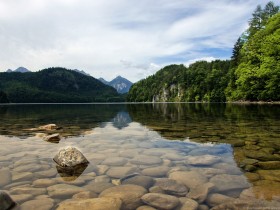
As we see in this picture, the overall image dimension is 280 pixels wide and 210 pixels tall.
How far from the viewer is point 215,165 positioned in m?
7.61

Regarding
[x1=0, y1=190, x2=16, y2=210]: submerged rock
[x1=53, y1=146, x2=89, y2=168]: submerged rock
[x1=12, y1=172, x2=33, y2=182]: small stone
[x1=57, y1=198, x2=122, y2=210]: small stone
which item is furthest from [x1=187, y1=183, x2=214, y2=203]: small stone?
[x1=12, y1=172, x2=33, y2=182]: small stone

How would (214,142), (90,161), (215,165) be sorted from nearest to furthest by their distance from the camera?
(215,165) < (90,161) < (214,142)

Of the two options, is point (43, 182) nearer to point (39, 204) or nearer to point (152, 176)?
point (39, 204)

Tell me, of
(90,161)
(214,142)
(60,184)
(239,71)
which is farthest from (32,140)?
(239,71)

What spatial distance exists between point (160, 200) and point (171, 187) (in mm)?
793

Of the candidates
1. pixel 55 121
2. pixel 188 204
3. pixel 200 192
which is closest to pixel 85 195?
pixel 188 204

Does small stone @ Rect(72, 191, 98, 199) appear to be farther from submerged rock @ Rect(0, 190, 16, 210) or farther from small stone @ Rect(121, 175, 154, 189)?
submerged rock @ Rect(0, 190, 16, 210)

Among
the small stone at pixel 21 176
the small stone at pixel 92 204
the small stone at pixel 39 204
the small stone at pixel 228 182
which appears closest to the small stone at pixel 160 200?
the small stone at pixel 92 204

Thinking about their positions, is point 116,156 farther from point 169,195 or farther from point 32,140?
point 32,140

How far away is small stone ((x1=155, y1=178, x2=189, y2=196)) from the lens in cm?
560

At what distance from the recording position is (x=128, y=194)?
552 centimetres

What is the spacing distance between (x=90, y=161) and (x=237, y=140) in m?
6.54

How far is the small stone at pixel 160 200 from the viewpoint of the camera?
494cm

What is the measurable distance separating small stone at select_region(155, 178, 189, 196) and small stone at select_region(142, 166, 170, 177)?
420mm
